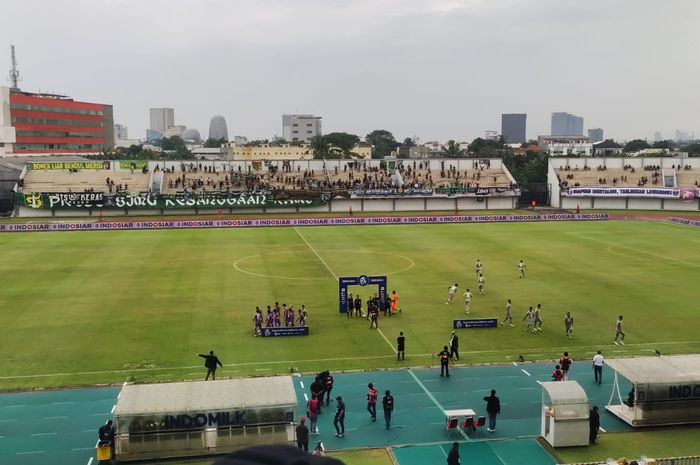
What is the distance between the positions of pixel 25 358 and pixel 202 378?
8.46 meters

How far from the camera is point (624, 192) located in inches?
3907

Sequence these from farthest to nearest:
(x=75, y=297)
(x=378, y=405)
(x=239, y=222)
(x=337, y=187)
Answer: (x=337, y=187), (x=239, y=222), (x=75, y=297), (x=378, y=405)

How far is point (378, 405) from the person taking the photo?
24.2 metres

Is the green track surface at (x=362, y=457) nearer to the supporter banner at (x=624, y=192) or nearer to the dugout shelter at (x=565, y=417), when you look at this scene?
the dugout shelter at (x=565, y=417)

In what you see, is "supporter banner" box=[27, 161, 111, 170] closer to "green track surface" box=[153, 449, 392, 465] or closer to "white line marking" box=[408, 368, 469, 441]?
"white line marking" box=[408, 368, 469, 441]

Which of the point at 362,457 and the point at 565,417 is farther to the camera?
the point at 565,417

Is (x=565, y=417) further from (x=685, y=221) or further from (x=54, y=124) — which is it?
(x=54, y=124)

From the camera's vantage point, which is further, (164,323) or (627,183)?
(627,183)

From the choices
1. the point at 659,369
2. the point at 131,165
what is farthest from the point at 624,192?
the point at 659,369

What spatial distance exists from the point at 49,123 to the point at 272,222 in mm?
110707

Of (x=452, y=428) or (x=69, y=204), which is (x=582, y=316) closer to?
(x=452, y=428)

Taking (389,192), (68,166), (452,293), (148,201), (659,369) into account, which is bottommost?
(452,293)

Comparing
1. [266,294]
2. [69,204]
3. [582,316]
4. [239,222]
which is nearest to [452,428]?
[582,316]

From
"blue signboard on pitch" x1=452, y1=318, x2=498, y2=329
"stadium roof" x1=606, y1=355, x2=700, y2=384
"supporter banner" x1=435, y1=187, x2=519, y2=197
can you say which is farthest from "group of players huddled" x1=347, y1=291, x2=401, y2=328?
"supporter banner" x1=435, y1=187, x2=519, y2=197
